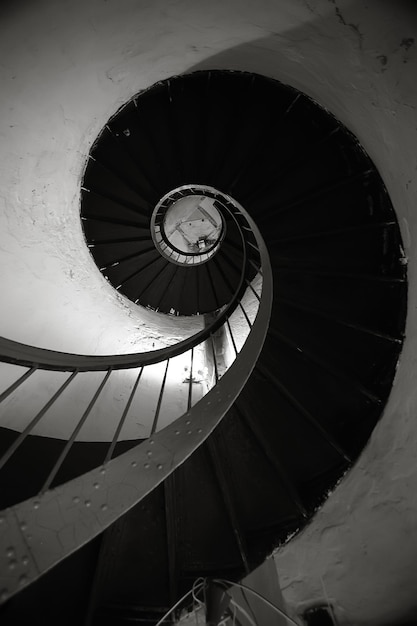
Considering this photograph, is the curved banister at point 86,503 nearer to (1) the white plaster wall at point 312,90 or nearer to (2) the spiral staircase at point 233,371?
(2) the spiral staircase at point 233,371

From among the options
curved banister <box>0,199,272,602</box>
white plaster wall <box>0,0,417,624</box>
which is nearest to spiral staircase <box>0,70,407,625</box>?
curved banister <box>0,199,272,602</box>

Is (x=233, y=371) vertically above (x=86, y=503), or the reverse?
(x=233, y=371)

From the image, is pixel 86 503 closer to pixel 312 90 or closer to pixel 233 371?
pixel 233 371

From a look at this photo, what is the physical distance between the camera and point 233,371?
2432 mm

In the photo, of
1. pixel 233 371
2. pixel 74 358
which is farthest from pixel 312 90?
pixel 74 358

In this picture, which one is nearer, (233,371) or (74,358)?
(74,358)

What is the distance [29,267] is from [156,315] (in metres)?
1.77

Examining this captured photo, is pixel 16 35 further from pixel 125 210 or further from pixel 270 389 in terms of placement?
pixel 270 389

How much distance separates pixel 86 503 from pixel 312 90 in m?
3.29

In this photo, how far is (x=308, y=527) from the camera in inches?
100

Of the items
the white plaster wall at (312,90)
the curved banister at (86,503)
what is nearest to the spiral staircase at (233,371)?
the curved banister at (86,503)

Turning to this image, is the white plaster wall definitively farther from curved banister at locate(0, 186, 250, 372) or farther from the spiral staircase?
curved banister at locate(0, 186, 250, 372)

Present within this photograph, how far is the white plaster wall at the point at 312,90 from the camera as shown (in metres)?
2.35

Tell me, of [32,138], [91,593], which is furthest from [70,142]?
[91,593]
